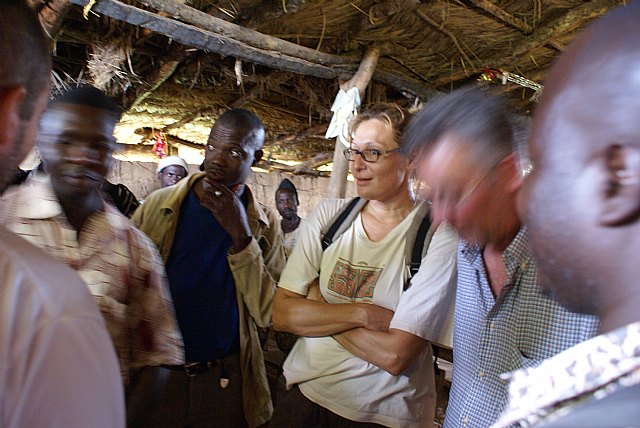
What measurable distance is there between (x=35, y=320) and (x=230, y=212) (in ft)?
5.54

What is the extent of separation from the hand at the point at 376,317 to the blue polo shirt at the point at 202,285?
2.76ft

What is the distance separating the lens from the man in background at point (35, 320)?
2.19 ft

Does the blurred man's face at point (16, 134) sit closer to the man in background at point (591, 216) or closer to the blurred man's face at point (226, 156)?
the man in background at point (591, 216)

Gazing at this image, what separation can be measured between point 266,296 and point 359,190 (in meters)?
0.75

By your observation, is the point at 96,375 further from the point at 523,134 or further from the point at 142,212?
the point at 142,212

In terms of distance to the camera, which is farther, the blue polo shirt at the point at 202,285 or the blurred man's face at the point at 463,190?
the blue polo shirt at the point at 202,285

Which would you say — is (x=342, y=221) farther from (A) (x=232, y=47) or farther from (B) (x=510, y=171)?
(A) (x=232, y=47)

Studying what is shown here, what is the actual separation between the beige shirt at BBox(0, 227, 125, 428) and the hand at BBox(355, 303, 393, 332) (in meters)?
Answer: 1.18

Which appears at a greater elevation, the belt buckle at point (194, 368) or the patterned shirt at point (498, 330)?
the patterned shirt at point (498, 330)

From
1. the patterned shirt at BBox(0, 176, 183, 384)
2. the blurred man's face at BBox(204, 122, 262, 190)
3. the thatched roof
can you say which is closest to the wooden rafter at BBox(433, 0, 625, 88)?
the thatched roof

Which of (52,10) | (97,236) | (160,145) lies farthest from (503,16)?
(160,145)

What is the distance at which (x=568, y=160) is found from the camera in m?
0.60

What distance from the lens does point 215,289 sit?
2.35 meters

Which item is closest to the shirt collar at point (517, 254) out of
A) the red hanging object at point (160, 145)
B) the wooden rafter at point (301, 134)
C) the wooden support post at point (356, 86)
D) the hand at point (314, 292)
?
the hand at point (314, 292)
